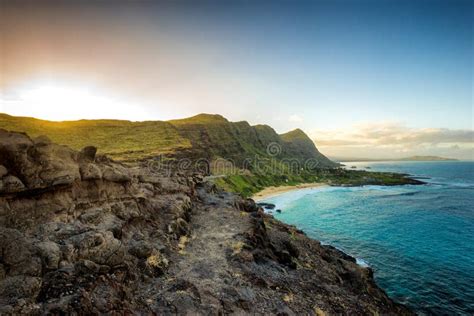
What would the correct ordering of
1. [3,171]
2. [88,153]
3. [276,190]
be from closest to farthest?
[3,171]
[88,153]
[276,190]

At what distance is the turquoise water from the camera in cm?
3547

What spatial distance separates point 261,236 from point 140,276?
1692cm

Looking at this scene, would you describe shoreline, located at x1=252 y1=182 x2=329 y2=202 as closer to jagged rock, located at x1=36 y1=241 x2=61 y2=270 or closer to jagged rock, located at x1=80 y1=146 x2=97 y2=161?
jagged rock, located at x1=80 y1=146 x2=97 y2=161

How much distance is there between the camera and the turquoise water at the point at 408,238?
35.5m

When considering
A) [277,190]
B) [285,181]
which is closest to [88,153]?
[277,190]

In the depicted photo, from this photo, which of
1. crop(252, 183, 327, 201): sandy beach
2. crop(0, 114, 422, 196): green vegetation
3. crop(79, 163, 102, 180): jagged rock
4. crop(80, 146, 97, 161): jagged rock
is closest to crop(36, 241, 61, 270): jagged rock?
crop(79, 163, 102, 180): jagged rock

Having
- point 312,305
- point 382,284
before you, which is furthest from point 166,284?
point 382,284

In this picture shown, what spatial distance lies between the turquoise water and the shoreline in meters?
6.82

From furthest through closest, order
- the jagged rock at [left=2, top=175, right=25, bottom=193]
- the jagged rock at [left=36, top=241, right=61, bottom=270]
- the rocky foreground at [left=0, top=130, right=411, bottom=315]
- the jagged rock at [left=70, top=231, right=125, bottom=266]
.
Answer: the jagged rock at [left=2, top=175, right=25, bottom=193]
the jagged rock at [left=70, top=231, right=125, bottom=266]
the jagged rock at [left=36, top=241, right=61, bottom=270]
the rocky foreground at [left=0, top=130, right=411, bottom=315]

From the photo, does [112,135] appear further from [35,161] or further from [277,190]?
[35,161]

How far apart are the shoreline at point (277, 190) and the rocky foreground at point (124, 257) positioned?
251ft

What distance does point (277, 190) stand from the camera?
436 ft

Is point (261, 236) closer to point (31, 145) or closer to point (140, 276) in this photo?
point (140, 276)

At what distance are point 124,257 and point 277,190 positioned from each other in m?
118
